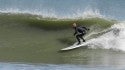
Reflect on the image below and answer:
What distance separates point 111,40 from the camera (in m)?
24.1

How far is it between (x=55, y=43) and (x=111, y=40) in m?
2.86

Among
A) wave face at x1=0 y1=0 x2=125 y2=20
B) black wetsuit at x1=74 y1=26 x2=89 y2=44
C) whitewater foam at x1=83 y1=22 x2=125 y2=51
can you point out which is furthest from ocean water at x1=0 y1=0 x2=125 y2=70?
wave face at x1=0 y1=0 x2=125 y2=20

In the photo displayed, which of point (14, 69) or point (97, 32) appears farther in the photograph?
point (97, 32)

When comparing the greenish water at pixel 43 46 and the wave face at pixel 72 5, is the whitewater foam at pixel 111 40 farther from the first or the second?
the wave face at pixel 72 5

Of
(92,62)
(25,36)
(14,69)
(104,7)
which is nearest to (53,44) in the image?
(25,36)

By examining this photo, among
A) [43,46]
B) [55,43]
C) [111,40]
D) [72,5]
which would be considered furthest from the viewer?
[72,5]

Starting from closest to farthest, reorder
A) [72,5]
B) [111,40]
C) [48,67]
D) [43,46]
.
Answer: [48,67] → [111,40] → [43,46] → [72,5]

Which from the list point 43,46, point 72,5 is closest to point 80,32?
point 43,46

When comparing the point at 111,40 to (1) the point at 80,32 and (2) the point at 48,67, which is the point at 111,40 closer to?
(1) the point at 80,32

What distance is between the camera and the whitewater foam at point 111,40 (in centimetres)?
2375

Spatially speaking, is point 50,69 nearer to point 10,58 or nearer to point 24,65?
point 24,65

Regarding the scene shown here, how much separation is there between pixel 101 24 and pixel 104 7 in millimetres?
28097

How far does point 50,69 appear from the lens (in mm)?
19328

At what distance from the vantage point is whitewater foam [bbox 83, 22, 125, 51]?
2375 centimetres
